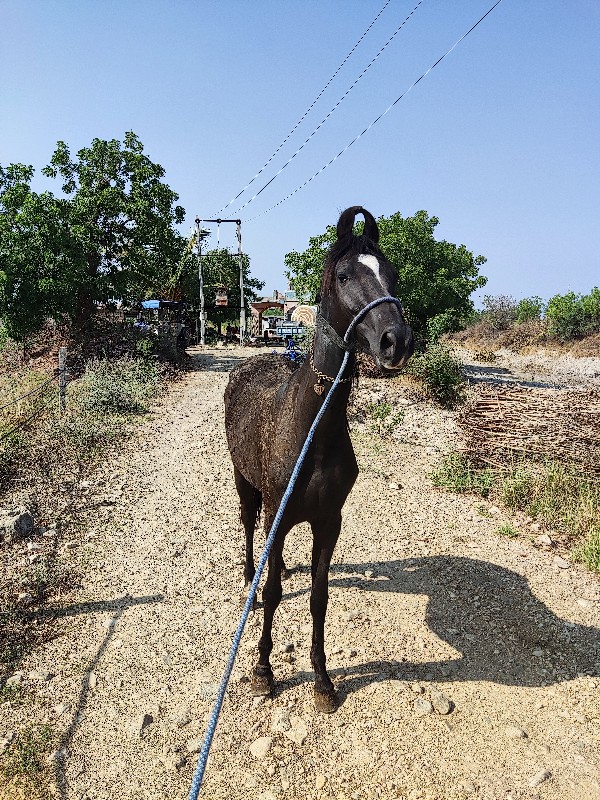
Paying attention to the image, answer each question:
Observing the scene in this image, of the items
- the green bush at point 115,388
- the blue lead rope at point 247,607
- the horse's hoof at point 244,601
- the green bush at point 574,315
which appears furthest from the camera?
the green bush at point 574,315

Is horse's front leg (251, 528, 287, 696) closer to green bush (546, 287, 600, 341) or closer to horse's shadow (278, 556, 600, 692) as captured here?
horse's shadow (278, 556, 600, 692)

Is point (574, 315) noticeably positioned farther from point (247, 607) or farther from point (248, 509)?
point (247, 607)

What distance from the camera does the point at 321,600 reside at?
347 centimetres

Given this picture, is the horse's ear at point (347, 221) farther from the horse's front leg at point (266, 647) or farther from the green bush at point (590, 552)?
the green bush at point (590, 552)

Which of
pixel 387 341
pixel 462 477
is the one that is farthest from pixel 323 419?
pixel 462 477

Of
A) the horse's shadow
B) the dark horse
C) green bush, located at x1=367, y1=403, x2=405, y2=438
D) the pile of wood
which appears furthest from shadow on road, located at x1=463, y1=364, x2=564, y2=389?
the dark horse

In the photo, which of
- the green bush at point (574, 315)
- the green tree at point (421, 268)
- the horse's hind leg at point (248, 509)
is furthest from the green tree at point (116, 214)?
the green bush at point (574, 315)

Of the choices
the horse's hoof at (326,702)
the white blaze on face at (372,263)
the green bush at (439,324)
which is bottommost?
the horse's hoof at (326,702)

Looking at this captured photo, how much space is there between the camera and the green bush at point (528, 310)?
36250mm

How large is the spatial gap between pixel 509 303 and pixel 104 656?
132 ft

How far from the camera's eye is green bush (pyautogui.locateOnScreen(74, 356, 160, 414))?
10.9 m

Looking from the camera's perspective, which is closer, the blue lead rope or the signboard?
the blue lead rope

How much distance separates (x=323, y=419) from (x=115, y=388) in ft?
30.6

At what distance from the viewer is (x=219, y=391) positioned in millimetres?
14188
